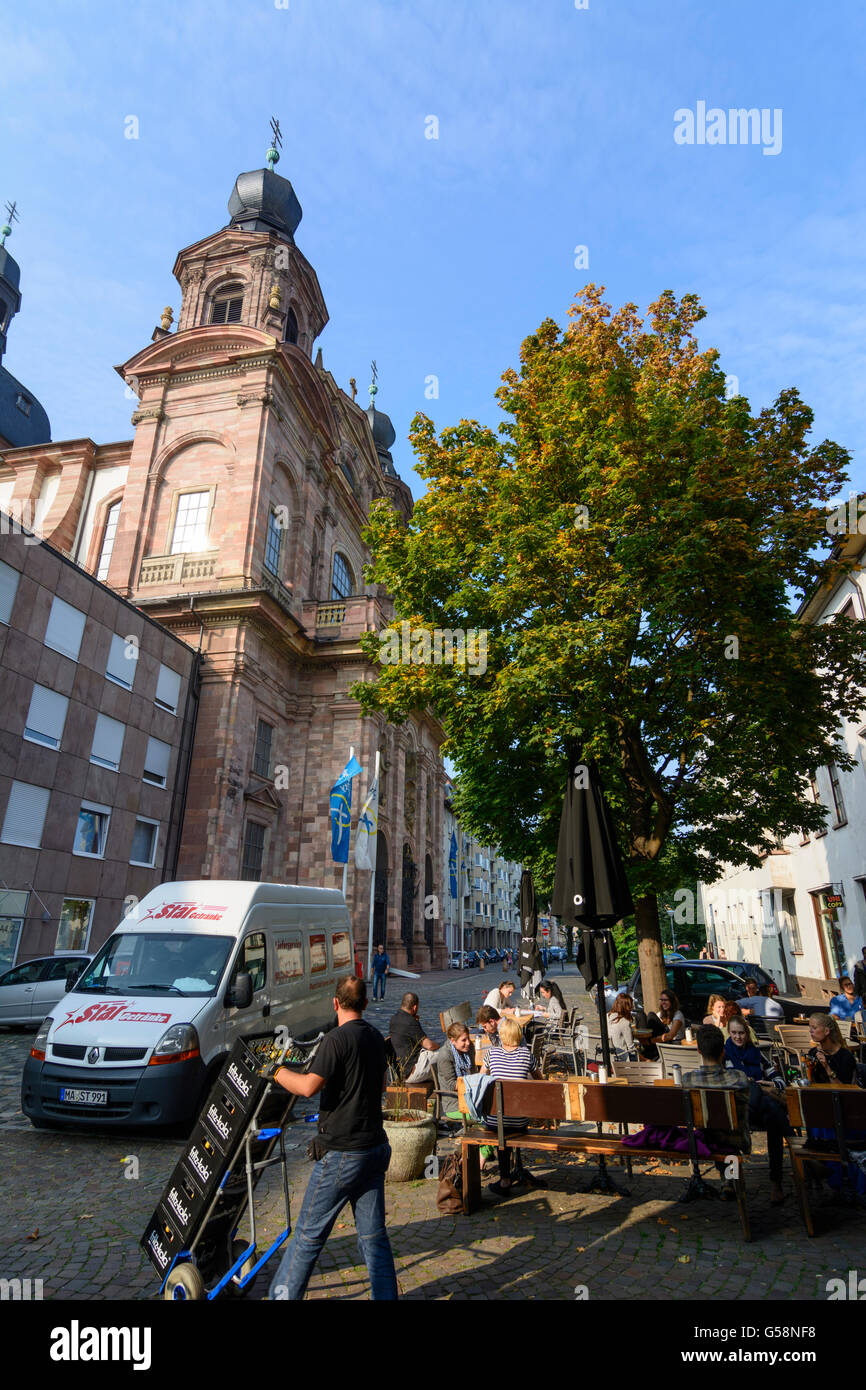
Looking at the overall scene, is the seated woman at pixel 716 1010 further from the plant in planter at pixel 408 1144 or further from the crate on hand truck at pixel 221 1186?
the crate on hand truck at pixel 221 1186

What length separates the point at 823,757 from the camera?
12.3m

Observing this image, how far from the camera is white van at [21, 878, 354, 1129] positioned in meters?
6.88

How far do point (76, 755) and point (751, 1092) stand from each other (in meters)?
17.4

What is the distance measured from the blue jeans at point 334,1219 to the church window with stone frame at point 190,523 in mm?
26206

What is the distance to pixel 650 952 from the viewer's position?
12914mm

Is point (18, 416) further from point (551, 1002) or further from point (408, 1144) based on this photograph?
point (408, 1144)

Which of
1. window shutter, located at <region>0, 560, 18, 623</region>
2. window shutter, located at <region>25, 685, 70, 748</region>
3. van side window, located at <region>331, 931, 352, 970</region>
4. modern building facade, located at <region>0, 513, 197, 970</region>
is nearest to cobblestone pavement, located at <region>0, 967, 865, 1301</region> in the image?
van side window, located at <region>331, 931, 352, 970</region>

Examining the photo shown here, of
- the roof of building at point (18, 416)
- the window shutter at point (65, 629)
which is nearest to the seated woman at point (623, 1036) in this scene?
the window shutter at point (65, 629)

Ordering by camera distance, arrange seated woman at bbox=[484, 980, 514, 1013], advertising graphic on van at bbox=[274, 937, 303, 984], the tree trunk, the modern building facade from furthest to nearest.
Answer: the modern building facade < the tree trunk < seated woman at bbox=[484, 980, 514, 1013] < advertising graphic on van at bbox=[274, 937, 303, 984]

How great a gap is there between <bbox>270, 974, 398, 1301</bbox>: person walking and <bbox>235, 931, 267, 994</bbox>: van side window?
5.08 meters

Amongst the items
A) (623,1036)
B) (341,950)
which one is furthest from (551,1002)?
(341,950)

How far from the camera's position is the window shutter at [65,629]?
18.3 meters

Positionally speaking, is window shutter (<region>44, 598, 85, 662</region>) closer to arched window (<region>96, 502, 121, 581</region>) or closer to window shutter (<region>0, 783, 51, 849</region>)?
window shutter (<region>0, 783, 51, 849</region>)

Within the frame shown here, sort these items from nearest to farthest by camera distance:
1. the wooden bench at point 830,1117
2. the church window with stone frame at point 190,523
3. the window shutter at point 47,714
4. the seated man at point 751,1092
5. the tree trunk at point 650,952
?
the wooden bench at point 830,1117 → the seated man at point 751,1092 → the tree trunk at point 650,952 → the window shutter at point 47,714 → the church window with stone frame at point 190,523
